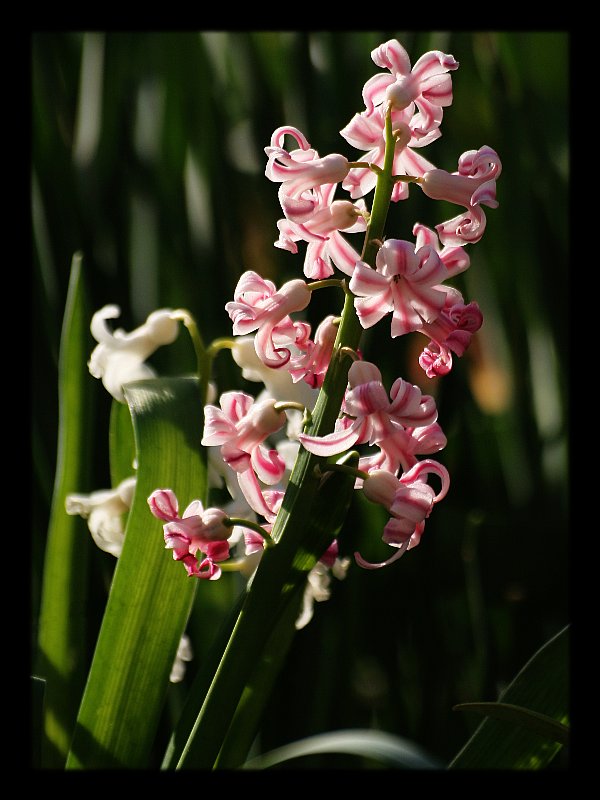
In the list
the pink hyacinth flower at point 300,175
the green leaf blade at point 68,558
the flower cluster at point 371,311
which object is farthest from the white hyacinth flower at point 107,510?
the pink hyacinth flower at point 300,175

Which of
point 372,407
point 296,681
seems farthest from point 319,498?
point 296,681

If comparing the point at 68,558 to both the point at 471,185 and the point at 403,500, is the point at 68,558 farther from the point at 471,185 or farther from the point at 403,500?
the point at 471,185

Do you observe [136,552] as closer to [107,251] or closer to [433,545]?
[433,545]

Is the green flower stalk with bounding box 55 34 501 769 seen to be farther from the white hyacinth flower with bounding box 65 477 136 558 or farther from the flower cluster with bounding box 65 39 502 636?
the white hyacinth flower with bounding box 65 477 136 558

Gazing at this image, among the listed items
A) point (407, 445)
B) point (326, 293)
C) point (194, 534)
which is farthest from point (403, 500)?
point (326, 293)

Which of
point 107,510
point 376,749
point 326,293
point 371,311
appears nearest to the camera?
point 371,311

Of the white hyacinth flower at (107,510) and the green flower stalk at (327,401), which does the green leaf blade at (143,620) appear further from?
the white hyacinth flower at (107,510)
